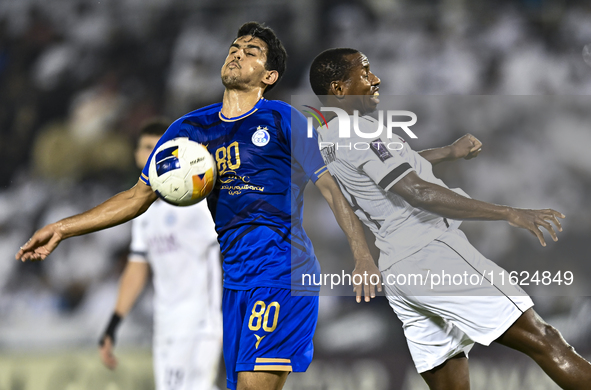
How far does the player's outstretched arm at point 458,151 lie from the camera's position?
131 inches

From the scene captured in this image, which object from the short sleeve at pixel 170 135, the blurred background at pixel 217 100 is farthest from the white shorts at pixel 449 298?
the blurred background at pixel 217 100

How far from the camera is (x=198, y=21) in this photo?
803cm

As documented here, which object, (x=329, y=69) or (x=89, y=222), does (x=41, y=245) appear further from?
(x=329, y=69)

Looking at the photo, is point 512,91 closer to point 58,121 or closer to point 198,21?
point 198,21

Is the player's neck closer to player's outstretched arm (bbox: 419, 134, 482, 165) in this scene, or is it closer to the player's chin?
the player's chin

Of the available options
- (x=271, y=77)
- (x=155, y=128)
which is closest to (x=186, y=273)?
(x=155, y=128)

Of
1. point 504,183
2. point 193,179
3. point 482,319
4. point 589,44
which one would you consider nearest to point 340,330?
point 504,183

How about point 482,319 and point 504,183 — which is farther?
point 504,183

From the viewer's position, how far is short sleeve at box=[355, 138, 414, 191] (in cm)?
295

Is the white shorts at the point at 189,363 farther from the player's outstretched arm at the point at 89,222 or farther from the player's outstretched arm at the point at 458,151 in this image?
the player's outstretched arm at the point at 458,151

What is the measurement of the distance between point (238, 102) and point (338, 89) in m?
0.59

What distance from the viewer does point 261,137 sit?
2904 millimetres

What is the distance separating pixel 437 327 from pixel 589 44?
16.1 feet

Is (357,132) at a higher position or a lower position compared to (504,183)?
higher
